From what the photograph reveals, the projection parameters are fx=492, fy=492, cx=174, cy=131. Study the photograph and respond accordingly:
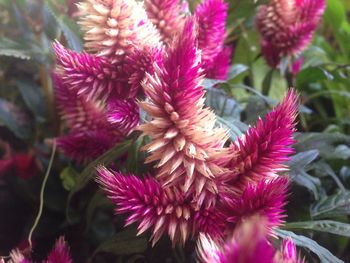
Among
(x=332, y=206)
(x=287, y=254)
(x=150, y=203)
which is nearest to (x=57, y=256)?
(x=150, y=203)

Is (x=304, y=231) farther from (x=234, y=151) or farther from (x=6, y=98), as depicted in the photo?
(x=6, y=98)

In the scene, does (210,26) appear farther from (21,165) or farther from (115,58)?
(21,165)

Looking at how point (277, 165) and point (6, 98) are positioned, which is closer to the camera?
point (277, 165)

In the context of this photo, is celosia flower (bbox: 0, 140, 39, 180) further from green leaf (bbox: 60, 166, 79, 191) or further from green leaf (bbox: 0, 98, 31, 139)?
green leaf (bbox: 60, 166, 79, 191)

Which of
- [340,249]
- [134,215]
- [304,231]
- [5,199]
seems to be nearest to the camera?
[134,215]

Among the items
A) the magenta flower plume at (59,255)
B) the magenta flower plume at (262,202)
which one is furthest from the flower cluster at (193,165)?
the magenta flower plume at (59,255)

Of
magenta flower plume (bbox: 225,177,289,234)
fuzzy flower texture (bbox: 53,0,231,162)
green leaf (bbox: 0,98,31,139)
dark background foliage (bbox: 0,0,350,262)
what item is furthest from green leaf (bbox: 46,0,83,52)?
magenta flower plume (bbox: 225,177,289,234)

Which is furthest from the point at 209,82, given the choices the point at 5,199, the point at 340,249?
the point at 5,199
